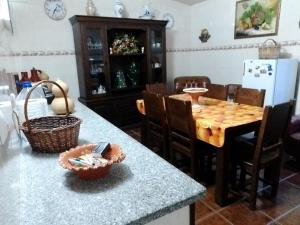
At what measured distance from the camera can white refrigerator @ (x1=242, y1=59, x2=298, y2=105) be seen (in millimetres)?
2666

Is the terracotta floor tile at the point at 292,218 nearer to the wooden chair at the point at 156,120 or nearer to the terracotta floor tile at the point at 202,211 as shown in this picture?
the terracotta floor tile at the point at 202,211

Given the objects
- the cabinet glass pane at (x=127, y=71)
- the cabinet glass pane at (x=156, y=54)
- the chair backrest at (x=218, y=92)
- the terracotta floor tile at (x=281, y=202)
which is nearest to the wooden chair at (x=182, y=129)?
the terracotta floor tile at (x=281, y=202)

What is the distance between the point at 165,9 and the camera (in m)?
4.13

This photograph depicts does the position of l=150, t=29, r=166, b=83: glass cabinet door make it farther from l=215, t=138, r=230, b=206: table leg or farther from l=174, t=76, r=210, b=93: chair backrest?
l=215, t=138, r=230, b=206: table leg

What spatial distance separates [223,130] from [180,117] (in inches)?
16.1

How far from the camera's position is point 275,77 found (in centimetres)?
266

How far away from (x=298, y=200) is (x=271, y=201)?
8.8 inches

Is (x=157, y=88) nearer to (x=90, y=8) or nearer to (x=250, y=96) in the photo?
(x=250, y=96)

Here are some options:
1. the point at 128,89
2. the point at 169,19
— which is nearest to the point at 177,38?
the point at 169,19

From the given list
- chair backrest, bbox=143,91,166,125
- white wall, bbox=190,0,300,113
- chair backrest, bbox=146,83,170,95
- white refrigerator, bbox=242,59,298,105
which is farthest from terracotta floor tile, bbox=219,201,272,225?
white wall, bbox=190,0,300,113

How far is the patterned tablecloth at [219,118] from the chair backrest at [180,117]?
0.06 m

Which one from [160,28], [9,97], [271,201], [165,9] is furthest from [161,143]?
[165,9]

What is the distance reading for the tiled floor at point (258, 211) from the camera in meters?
1.64

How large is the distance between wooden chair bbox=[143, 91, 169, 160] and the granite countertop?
1.23 meters
